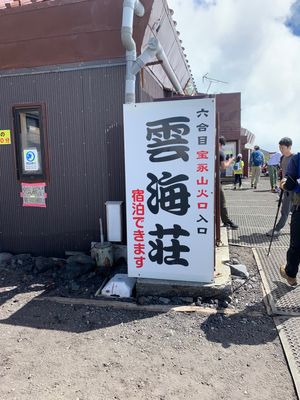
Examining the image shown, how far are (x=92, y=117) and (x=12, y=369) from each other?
3.74m

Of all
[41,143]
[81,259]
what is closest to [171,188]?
[81,259]

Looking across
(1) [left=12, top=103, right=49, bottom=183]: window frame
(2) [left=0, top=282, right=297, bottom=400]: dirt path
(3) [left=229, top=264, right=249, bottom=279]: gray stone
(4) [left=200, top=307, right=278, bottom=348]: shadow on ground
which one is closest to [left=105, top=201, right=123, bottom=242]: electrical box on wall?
(2) [left=0, top=282, right=297, bottom=400]: dirt path

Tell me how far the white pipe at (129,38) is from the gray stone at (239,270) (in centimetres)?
289

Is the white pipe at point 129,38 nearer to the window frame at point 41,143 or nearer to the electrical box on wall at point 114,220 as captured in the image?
the electrical box on wall at point 114,220

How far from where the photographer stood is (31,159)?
581 cm

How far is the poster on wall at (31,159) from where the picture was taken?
579 cm

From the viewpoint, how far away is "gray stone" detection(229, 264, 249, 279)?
5.01 meters

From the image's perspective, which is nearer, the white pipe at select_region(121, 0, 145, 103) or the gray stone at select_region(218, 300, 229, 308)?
the gray stone at select_region(218, 300, 229, 308)

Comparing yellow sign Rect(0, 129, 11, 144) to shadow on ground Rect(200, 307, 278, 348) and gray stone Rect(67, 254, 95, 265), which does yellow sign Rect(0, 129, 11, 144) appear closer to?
gray stone Rect(67, 254, 95, 265)

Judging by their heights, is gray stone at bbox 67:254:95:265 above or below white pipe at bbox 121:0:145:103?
below

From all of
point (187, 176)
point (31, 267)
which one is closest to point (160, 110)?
point (187, 176)

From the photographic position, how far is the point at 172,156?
13.9 ft

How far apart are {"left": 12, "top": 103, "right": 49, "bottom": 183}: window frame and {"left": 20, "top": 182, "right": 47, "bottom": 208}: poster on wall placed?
0.28 feet

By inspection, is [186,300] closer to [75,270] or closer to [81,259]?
[75,270]
